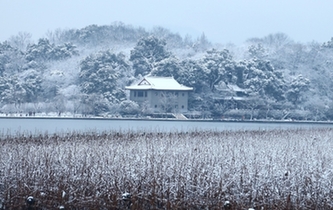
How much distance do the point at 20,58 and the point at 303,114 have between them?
A: 92.2 feet

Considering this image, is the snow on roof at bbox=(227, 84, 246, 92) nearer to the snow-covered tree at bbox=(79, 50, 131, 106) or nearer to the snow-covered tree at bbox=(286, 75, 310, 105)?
the snow-covered tree at bbox=(286, 75, 310, 105)

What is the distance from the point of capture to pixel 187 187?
32.2 ft

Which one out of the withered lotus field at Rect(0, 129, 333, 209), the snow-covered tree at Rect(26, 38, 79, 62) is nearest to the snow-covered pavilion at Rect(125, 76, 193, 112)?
the snow-covered tree at Rect(26, 38, 79, 62)

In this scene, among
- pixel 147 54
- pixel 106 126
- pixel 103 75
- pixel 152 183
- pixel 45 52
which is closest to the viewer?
pixel 152 183

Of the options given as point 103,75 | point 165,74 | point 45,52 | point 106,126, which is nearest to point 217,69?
point 165,74

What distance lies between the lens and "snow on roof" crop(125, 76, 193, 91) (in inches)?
1893

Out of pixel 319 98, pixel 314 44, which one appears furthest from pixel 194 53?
pixel 319 98

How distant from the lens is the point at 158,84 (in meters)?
48.6

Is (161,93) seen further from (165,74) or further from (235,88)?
(235,88)

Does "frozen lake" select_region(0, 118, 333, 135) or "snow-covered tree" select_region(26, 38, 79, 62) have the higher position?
"snow-covered tree" select_region(26, 38, 79, 62)

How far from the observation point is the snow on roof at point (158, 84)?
4809cm

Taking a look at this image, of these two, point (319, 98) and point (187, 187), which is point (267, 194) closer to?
point (187, 187)

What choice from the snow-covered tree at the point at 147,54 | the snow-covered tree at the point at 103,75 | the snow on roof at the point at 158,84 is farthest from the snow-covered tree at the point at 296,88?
the snow-covered tree at the point at 103,75

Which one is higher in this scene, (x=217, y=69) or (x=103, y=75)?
(x=217, y=69)
